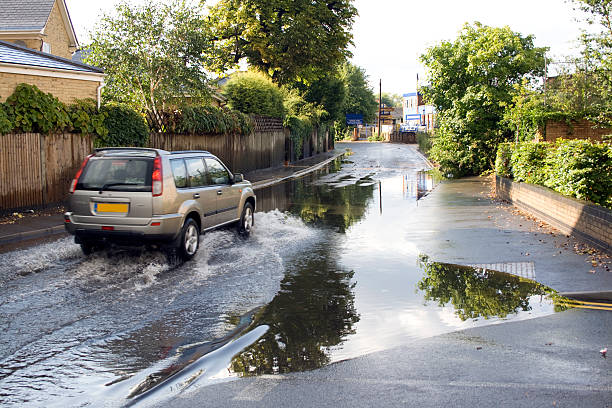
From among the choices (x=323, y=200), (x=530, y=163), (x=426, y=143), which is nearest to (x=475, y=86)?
(x=530, y=163)

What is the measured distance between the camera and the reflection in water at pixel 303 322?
5113mm

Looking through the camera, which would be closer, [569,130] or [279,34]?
[569,130]

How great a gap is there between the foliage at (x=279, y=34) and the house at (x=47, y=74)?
16.9 meters

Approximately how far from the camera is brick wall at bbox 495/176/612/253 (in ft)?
32.1

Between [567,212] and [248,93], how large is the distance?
21.3 metres

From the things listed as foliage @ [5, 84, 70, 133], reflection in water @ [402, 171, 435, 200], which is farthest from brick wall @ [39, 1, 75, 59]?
reflection in water @ [402, 171, 435, 200]

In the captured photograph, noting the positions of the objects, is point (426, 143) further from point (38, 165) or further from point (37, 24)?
point (38, 165)

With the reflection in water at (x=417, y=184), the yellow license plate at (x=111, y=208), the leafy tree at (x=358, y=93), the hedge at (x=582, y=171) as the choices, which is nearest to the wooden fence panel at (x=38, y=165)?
the yellow license plate at (x=111, y=208)

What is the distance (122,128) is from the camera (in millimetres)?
17188

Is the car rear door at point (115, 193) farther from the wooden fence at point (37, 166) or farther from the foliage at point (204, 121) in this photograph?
the foliage at point (204, 121)

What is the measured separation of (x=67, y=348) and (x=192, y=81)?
807 inches

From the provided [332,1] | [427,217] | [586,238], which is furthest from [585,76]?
[332,1]

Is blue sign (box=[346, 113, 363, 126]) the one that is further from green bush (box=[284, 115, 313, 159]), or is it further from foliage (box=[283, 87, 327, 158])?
green bush (box=[284, 115, 313, 159])

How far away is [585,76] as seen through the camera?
67.2 ft
